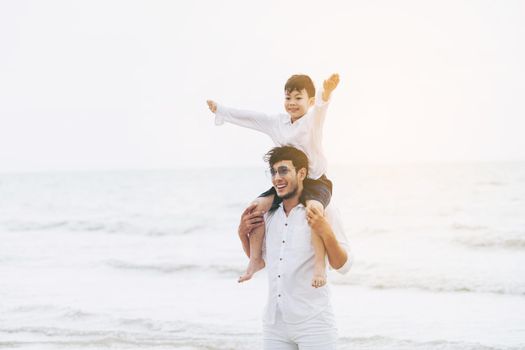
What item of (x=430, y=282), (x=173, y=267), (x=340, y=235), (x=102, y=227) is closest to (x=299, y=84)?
(x=340, y=235)

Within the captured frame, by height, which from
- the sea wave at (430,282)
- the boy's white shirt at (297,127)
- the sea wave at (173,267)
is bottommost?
the sea wave at (430,282)

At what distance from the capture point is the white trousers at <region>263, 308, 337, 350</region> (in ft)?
11.3

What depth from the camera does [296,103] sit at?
13.0 ft

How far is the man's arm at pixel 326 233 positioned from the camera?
3.30 meters

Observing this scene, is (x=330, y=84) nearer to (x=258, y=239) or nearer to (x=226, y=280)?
(x=258, y=239)

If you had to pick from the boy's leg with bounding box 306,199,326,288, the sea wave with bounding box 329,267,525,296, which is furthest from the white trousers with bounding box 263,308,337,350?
the sea wave with bounding box 329,267,525,296

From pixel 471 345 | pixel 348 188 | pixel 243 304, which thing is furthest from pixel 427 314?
pixel 348 188

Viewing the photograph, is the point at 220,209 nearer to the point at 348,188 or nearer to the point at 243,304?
the point at 348,188

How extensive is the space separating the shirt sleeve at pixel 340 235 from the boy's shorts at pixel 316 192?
69mm

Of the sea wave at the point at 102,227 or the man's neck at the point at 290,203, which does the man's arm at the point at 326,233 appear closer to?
the man's neck at the point at 290,203

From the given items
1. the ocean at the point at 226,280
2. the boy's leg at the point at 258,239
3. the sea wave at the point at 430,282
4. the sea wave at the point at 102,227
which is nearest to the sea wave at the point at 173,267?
the ocean at the point at 226,280

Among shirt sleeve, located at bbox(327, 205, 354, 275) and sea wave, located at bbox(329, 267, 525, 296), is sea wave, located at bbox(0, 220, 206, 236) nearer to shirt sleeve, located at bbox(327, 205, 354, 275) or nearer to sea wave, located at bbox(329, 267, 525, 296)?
sea wave, located at bbox(329, 267, 525, 296)

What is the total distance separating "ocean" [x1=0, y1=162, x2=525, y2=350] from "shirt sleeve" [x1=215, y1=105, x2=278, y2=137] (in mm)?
3940

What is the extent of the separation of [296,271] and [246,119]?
1122 mm
